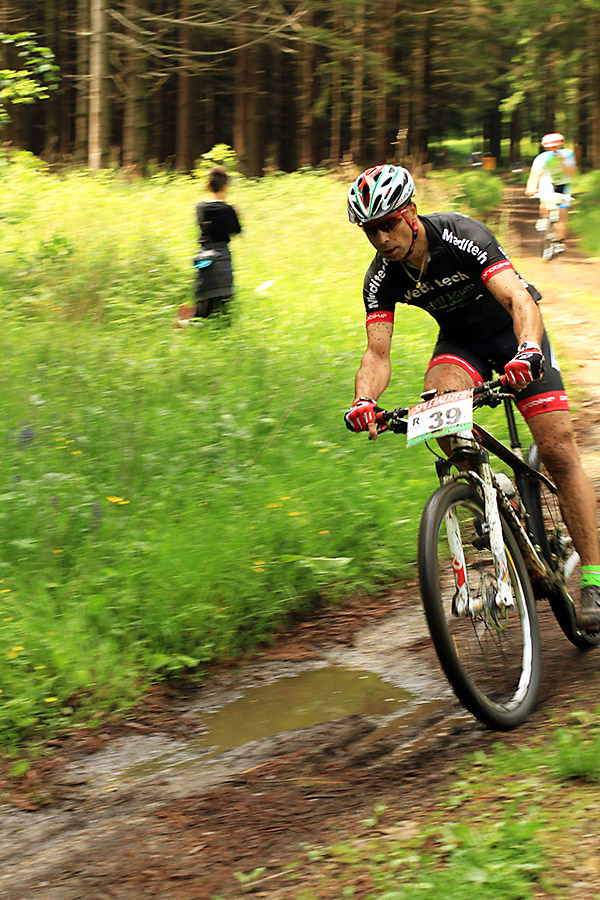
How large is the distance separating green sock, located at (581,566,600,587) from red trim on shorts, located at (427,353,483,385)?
97 cm

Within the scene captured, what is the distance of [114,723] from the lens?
15.0ft

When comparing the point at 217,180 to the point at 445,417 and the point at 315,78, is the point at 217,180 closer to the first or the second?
the point at 445,417

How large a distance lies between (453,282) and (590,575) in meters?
1.45

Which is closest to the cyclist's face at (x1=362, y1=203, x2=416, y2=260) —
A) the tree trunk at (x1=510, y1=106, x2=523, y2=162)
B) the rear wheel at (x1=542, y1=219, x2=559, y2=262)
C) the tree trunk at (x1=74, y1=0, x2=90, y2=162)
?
the rear wheel at (x1=542, y1=219, x2=559, y2=262)

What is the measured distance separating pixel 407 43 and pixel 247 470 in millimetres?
26712

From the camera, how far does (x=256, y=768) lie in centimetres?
402

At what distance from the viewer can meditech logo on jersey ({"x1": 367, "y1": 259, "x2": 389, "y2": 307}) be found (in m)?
4.48

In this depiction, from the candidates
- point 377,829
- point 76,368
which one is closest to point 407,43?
point 76,368

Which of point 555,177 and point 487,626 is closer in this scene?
point 487,626

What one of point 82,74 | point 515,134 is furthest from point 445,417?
point 515,134

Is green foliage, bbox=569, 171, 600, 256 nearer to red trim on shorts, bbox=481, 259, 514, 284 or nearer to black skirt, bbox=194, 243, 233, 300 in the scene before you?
black skirt, bbox=194, 243, 233, 300

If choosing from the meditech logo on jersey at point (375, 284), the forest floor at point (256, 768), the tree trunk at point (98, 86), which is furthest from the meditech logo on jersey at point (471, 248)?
the tree trunk at point (98, 86)

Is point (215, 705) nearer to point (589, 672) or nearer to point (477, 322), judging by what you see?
point (589, 672)

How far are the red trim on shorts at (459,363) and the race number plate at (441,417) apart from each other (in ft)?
1.85
